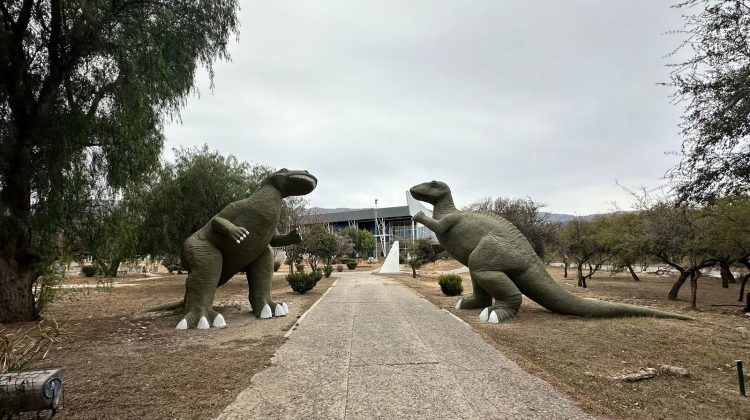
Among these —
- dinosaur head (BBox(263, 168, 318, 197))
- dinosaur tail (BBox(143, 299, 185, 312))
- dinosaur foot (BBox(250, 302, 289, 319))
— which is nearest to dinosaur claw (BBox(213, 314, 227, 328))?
dinosaur foot (BBox(250, 302, 289, 319))

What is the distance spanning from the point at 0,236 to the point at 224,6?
6.36 meters

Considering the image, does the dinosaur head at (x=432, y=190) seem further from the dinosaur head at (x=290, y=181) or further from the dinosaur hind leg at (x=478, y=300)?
the dinosaur head at (x=290, y=181)

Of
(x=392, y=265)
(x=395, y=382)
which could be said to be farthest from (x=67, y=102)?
(x=392, y=265)

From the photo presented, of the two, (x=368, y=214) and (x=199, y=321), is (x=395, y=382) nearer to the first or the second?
(x=199, y=321)

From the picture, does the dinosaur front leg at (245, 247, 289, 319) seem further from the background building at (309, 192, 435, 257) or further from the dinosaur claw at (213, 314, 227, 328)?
the background building at (309, 192, 435, 257)

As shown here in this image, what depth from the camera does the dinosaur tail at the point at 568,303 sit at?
7859mm

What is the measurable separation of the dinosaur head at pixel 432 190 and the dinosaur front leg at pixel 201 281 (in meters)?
4.95

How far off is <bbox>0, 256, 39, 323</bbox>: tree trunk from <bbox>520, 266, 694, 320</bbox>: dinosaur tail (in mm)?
9865

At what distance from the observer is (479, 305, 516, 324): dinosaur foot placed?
7.57m

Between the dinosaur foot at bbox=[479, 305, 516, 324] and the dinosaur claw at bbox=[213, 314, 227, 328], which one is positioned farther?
the dinosaur foot at bbox=[479, 305, 516, 324]

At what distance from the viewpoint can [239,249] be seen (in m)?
7.96

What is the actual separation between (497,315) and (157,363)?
18.4 ft

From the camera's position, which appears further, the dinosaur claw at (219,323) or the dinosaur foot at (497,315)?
the dinosaur foot at (497,315)

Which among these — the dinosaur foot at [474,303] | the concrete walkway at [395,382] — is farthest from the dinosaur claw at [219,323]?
the dinosaur foot at [474,303]
